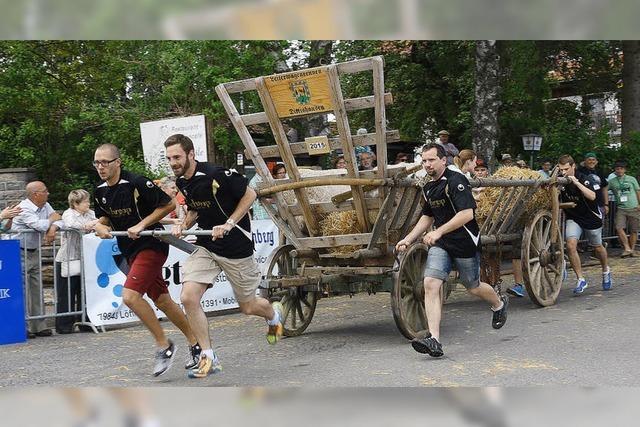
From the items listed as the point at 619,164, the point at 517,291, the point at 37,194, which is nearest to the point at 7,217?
the point at 37,194

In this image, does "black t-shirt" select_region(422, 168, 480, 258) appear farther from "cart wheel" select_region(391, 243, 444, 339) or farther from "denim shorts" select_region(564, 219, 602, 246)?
"denim shorts" select_region(564, 219, 602, 246)

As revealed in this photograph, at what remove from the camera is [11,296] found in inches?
364

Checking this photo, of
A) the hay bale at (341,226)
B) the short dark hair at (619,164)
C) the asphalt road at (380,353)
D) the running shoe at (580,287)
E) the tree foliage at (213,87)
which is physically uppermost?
the tree foliage at (213,87)

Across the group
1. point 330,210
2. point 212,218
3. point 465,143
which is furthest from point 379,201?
point 465,143

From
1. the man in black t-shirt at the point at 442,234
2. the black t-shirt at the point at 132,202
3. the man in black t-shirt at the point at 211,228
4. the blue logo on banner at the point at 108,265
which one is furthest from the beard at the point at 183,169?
the blue logo on banner at the point at 108,265

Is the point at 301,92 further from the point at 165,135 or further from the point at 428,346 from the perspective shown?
the point at 165,135

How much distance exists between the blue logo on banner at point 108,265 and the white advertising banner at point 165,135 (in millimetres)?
2632

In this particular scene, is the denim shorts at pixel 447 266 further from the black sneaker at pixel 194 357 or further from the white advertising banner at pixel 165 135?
the white advertising banner at pixel 165 135

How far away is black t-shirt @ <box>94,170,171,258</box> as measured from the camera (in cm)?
696

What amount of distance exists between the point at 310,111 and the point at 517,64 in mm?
13711

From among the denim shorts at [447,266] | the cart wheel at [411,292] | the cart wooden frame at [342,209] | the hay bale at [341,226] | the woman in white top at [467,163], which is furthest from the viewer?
the woman in white top at [467,163]

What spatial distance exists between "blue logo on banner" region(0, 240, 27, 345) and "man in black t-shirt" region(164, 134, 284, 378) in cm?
320

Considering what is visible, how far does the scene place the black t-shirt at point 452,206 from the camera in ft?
23.8
